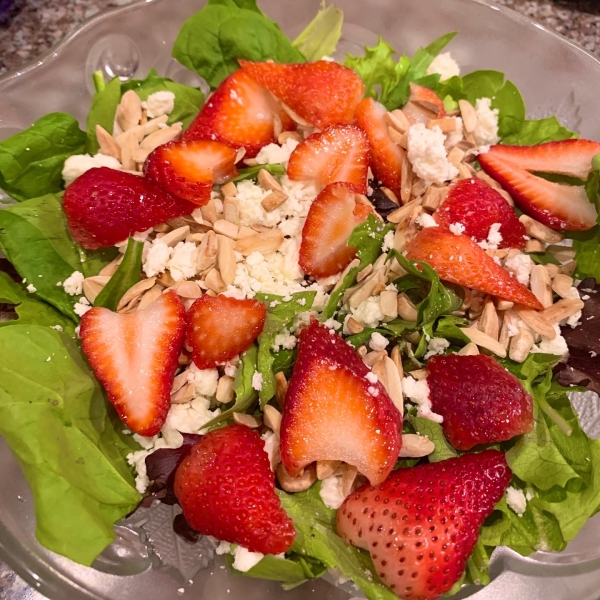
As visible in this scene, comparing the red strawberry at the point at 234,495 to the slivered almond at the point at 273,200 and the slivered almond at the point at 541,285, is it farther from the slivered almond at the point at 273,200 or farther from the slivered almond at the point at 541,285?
the slivered almond at the point at 541,285

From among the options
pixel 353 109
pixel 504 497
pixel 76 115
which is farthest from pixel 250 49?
pixel 504 497

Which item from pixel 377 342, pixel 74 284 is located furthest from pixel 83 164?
pixel 377 342

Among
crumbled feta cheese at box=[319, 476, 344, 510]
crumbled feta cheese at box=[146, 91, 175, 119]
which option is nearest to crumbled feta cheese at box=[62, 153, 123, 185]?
crumbled feta cheese at box=[146, 91, 175, 119]

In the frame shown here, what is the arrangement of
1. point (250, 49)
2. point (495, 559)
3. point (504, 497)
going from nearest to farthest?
point (504, 497), point (495, 559), point (250, 49)

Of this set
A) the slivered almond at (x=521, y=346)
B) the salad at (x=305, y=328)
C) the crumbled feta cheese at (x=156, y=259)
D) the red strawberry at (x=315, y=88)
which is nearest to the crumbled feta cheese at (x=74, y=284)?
the salad at (x=305, y=328)

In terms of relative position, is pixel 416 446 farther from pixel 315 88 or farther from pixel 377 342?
pixel 315 88

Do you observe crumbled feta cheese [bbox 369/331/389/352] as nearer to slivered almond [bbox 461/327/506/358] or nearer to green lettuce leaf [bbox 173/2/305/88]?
slivered almond [bbox 461/327/506/358]

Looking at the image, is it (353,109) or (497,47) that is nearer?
(353,109)

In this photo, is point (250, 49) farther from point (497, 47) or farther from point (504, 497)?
point (504, 497)
